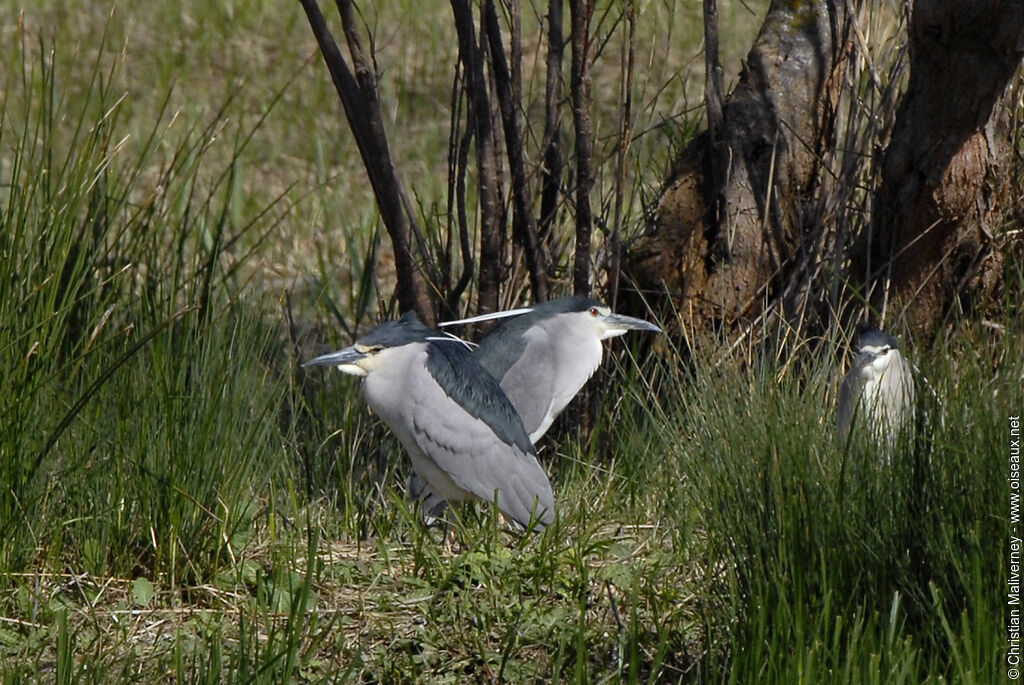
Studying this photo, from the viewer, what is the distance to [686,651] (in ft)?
10.3

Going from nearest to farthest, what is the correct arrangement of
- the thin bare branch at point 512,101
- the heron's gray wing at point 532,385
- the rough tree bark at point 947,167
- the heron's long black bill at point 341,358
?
the heron's long black bill at point 341,358, the rough tree bark at point 947,167, the thin bare branch at point 512,101, the heron's gray wing at point 532,385

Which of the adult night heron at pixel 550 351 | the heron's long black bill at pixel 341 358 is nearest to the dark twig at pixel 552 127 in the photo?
the adult night heron at pixel 550 351

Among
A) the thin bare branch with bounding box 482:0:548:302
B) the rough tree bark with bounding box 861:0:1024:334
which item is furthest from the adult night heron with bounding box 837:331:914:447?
the thin bare branch with bounding box 482:0:548:302

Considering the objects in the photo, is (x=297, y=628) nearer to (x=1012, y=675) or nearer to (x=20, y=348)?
(x=20, y=348)

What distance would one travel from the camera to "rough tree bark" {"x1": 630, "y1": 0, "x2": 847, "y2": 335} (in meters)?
4.72

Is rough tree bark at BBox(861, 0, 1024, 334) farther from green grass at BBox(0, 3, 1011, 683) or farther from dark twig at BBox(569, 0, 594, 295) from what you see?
dark twig at BBox(569, 0, 594, 295)

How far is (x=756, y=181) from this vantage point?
4750mm

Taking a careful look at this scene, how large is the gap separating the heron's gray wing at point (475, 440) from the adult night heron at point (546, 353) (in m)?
0.26

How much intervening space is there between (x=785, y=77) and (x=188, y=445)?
2.46 meters

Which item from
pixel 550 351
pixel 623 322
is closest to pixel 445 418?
pixel 550 351

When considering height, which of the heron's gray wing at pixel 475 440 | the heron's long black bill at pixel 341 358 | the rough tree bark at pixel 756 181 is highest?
the rough tree bark at pixel 756 181

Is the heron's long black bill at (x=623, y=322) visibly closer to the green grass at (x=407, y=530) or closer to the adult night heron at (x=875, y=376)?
the green grass at (x=407, y=530)

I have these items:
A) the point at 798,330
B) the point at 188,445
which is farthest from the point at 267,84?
the point at 188,445

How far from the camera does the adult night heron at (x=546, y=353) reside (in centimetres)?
435
